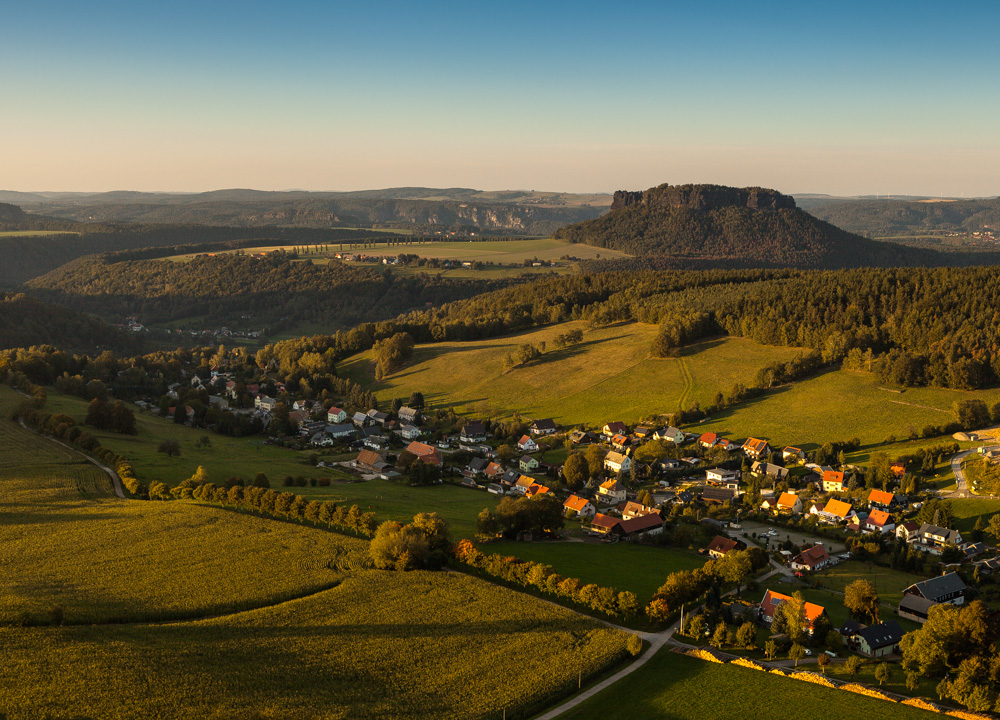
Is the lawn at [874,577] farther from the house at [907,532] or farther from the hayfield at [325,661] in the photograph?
the hayfield at [325,661]

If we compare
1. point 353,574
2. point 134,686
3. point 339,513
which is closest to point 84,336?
point 339,513

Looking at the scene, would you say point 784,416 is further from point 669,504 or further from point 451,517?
point 451,517

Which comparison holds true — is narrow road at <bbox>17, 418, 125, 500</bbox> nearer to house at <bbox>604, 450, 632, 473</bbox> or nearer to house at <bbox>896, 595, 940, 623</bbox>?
house at <bbox>604, 450, 632, 473</bbox>

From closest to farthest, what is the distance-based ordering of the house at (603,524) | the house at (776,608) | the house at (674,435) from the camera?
the house at (776,608)
the house at (603,524)
the house at (674,435)

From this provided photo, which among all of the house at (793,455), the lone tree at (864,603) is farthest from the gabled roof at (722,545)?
the house at (793,455)

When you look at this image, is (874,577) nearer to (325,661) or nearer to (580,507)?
(580,507)

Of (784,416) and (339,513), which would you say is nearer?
(339,513)
